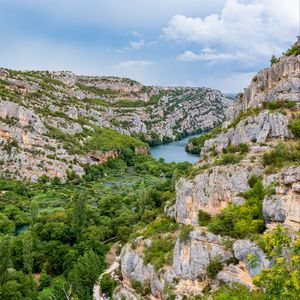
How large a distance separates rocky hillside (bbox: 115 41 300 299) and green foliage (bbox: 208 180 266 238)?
0.22 feet

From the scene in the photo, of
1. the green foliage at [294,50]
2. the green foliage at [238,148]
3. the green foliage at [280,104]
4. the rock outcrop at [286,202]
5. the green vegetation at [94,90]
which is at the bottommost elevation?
the rock outcrop at [286,202]

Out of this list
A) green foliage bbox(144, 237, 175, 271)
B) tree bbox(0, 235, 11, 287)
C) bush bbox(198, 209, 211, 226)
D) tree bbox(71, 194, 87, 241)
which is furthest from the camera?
tree bbox(71, 194, 87, 241)

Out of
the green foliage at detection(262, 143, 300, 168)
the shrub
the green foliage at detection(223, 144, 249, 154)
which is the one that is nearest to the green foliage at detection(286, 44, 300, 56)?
the green foliage at detection(223, 144, 249, 154)

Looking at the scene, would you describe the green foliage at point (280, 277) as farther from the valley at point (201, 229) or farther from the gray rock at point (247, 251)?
the gray rock at point (247, 251)

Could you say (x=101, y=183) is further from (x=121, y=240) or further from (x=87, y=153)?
(x=121, y=240)

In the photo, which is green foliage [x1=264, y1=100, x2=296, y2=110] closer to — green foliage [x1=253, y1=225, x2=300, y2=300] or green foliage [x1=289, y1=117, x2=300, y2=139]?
green foliage [x1=289, y1=117, x2=300, y2=139]

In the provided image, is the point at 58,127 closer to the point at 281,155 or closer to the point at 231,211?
the point at 281,155

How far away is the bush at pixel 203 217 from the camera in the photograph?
29958 millimetres

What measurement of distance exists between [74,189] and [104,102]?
9797cm

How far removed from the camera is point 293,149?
29.9m

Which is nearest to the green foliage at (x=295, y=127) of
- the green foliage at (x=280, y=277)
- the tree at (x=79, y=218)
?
the green foliage at (x=280, y=277)

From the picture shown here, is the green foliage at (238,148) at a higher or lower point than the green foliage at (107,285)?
higher

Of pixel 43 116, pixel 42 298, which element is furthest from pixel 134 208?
pixel 43 116

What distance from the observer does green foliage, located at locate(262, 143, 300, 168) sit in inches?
1128
